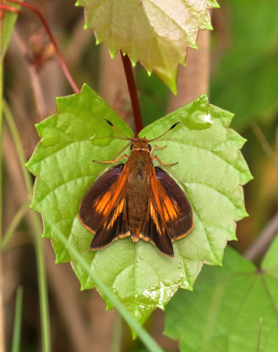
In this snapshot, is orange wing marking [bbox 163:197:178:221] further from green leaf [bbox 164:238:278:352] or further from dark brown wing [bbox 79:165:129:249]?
green leaf [bbox 164:238:278:352]

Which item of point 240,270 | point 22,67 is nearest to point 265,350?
point 240,270

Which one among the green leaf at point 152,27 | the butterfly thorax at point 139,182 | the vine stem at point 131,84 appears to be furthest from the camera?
the butterfly thorax at point 139,182

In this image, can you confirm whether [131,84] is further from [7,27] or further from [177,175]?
[7,27]

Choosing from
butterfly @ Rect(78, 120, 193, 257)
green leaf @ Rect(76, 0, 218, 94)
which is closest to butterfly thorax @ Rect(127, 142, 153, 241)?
butterfly @ Rect(78, 120, 193, 257)

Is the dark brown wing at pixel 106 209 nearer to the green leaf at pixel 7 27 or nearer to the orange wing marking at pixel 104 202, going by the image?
Result: the orange wing marking at pixel 104 202

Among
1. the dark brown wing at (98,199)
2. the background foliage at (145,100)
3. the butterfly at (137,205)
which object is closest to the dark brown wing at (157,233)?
the butterfly at (137,205)

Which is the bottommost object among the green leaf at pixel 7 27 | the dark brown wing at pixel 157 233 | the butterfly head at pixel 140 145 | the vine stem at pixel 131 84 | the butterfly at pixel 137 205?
the dark brown wing at pixel 157 233
